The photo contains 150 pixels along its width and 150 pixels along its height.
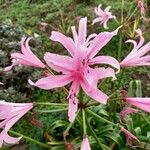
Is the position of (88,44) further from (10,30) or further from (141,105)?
(10,30)

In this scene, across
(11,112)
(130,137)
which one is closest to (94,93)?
(11,112)

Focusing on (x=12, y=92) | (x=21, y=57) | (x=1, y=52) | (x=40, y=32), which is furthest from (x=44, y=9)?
(x=21, y=57)

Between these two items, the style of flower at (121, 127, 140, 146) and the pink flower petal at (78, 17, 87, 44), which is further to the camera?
the style of flower at (121, 127, 140, 146)

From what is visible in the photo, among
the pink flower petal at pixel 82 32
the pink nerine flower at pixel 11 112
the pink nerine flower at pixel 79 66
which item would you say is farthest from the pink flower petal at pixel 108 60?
the pink nerine flower at pixel 11 112

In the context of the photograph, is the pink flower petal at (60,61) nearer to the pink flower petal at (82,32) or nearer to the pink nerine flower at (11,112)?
the pink flower petal at (82,32)

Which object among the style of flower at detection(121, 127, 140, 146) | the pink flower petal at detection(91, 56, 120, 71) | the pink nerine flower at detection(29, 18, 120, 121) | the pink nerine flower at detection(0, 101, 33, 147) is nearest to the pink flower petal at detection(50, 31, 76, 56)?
the pink nerine flower at detection(29, 18, 120, 121)

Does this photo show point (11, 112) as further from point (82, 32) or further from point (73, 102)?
point (82, 32)

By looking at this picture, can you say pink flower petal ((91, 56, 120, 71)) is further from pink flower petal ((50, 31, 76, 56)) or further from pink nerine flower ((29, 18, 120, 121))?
pink flower petal ((50, 31, 76, 56))

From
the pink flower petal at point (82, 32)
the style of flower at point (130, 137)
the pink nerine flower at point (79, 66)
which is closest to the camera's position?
the pink nerine flower at point (79, 66)
